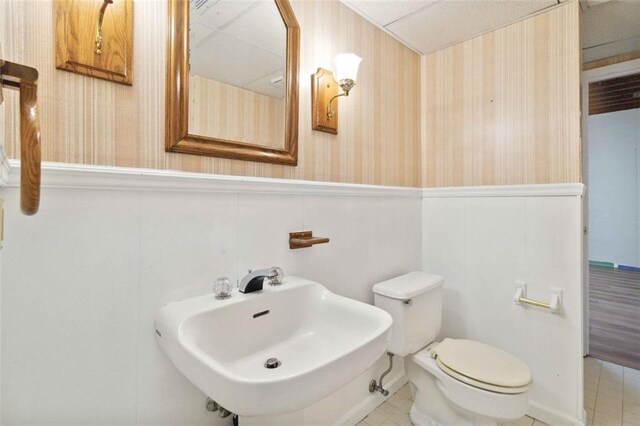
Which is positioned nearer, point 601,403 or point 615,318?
point 601,403

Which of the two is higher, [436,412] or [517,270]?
[517,270]

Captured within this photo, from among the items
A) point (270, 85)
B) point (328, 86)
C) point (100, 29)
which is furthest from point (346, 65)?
point (100, 29)

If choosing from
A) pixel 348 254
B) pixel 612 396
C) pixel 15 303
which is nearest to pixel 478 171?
pixel 348 254

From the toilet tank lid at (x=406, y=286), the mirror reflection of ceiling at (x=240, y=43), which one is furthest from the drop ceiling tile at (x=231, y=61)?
the toilet tank lid at (x=406, y=286)

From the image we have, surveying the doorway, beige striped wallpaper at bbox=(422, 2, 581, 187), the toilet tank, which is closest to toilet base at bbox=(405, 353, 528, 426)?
the toilet tank

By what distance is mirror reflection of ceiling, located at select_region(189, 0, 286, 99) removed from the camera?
112 cm

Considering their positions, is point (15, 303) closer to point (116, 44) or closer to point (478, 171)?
point (116, 44)

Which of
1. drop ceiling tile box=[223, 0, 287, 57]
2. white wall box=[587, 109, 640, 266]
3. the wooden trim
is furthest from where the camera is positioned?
white wall box=[587, 109, 640, 266]

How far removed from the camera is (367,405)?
1.68 m

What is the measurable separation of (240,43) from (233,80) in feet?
0.57

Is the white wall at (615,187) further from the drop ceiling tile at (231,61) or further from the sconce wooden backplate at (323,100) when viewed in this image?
the drop ceiling tile at (231,61)

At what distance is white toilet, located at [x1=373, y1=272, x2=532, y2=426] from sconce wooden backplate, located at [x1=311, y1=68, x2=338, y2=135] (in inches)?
33.9

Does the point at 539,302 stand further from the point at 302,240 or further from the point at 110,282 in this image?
the point at 110,282

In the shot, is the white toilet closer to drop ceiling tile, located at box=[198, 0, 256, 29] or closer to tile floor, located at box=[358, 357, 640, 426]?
tile floor, located at box=[358, 357, 640, 426]
